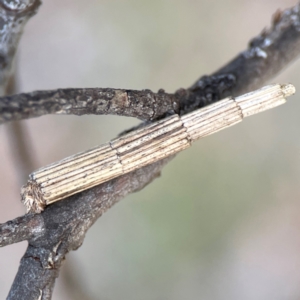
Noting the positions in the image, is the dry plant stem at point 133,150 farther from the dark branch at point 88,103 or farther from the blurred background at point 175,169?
the blurred background at point 175,169

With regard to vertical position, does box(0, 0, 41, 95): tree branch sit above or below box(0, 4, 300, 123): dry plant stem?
above

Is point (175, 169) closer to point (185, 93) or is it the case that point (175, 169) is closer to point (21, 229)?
point (185, 93)

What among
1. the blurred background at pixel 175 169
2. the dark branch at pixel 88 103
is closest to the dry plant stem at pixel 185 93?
the dark branch at pixel 88 103

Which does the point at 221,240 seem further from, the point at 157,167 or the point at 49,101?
the point at 49,101

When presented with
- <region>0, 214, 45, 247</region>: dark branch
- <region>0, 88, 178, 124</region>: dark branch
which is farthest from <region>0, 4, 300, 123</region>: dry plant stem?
<region>0, 214, 45, 247</region>: dark branch

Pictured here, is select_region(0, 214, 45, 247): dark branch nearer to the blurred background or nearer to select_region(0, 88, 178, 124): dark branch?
select_region(0, 88, 178, 124): dark branch

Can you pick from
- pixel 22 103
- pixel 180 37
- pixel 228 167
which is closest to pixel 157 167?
pixel 22 103

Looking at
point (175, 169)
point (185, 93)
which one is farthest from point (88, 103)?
point (175, 169)

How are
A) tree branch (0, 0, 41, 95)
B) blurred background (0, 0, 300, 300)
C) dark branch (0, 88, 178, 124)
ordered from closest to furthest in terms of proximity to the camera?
dark branch (0, 88, 178, 124) → tree branch (0, 0, 41, 95) → blurred background (0, 0, 300, 300)
